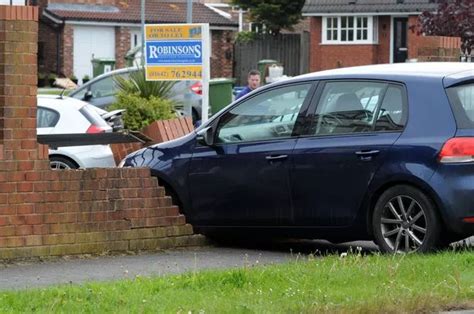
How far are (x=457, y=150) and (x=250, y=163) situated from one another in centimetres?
212

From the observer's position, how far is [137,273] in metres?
9.97

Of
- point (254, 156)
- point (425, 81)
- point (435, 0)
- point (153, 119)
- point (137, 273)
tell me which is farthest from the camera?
point (435, 0)

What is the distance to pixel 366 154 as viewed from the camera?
10.9 meters

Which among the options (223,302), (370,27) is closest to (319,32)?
(370,27)

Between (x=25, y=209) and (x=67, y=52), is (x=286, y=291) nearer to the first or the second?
(x=25, y=209)

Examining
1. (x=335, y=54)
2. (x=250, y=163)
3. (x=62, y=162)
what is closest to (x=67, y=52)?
(x=335, y=54)

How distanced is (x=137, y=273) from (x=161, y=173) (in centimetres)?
230

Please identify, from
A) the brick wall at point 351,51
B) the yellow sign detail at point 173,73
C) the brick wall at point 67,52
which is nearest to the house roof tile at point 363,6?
the brick wall at point 351,51

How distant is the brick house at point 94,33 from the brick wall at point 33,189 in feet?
150

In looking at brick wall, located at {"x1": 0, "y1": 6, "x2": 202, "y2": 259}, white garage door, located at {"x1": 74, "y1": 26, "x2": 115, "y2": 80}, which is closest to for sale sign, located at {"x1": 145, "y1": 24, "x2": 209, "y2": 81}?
brick wall, located at {"x1": 0, "y1": 6, "x2": 202, "y2": 259}

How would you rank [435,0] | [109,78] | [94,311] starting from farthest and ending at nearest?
[435,0] < [109,78] < [94,311]

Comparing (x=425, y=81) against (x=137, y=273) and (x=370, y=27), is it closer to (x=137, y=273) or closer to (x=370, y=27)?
(x=137, y=273)

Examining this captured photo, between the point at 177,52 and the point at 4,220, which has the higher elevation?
the point at 177,52

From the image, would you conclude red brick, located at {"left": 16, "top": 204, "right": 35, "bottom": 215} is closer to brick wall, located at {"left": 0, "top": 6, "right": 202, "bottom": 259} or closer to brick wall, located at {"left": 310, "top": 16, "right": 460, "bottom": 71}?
brick wall, located at {"left": 0, "top": 6, "right": 202, "bottom": 259}
